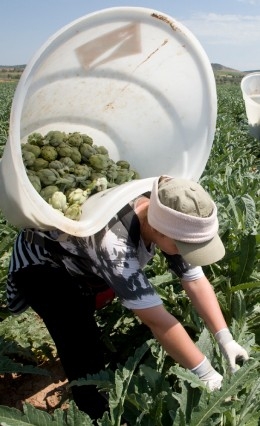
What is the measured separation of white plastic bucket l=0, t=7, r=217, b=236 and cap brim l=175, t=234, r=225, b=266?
294mm

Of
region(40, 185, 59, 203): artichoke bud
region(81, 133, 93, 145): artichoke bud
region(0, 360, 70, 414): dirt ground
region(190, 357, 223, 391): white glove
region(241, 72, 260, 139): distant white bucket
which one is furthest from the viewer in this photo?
region(241, 72, 260, 139): distant white bucket

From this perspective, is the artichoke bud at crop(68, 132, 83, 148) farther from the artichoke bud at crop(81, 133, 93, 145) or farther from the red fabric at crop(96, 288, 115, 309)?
the red fabric at crop(96, 288, 115, 309)

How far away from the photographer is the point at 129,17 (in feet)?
6.70

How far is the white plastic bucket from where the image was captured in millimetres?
2014

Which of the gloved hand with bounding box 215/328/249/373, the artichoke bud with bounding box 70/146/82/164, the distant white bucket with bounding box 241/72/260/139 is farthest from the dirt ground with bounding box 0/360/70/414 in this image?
the distant white bucket with bounding box 241/72/260/139

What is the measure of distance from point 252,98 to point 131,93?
5.51 m

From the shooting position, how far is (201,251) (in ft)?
5.60

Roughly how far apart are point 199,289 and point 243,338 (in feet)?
1.15

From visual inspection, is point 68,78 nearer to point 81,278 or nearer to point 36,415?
point 81,278

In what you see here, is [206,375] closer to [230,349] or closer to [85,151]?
[230,349]

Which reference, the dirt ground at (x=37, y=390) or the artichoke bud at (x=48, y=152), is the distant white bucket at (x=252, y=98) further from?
the artichoke bud at (x=48, y=152)

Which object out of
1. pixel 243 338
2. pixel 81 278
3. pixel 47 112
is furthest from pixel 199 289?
pixel 47 112

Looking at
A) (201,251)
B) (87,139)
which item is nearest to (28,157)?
(87,139)

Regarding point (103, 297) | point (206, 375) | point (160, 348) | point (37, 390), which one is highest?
point (206, 375)
